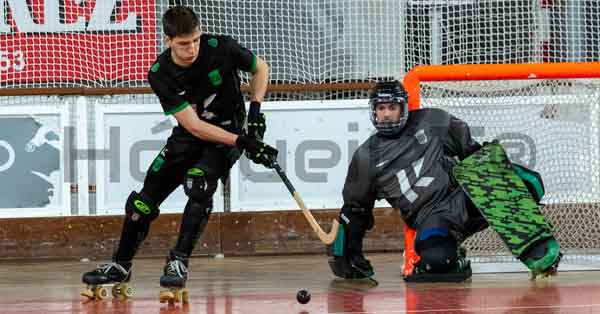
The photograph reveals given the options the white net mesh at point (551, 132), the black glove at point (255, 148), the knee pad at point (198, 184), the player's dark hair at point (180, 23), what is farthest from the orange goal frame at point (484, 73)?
the player's dark hair at point (180, 23)

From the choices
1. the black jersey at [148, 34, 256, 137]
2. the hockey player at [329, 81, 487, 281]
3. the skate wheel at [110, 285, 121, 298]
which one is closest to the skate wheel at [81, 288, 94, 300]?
the skate wheel at [110, 285, 121, 298]

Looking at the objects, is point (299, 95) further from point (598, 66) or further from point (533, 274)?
point (533, 274)

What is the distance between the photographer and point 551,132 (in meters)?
7.99

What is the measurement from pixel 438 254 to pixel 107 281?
64.8 inches

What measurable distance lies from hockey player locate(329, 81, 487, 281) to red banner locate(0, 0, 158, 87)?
3100mm

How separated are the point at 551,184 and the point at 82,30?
362cm

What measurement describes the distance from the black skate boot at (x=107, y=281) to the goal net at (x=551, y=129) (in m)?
2.15

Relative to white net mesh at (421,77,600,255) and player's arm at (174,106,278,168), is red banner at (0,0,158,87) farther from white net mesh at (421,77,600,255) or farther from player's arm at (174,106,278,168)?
player's arm at (174,106,278,168)

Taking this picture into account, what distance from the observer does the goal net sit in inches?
300

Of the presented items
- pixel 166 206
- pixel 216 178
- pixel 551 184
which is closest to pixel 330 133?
pixel 166 206

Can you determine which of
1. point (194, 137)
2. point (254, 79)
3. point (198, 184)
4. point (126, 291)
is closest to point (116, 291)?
point (126, 291)

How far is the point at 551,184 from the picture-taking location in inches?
308

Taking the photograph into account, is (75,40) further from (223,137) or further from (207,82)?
(223,137)

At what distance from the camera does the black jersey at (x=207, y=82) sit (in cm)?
606
